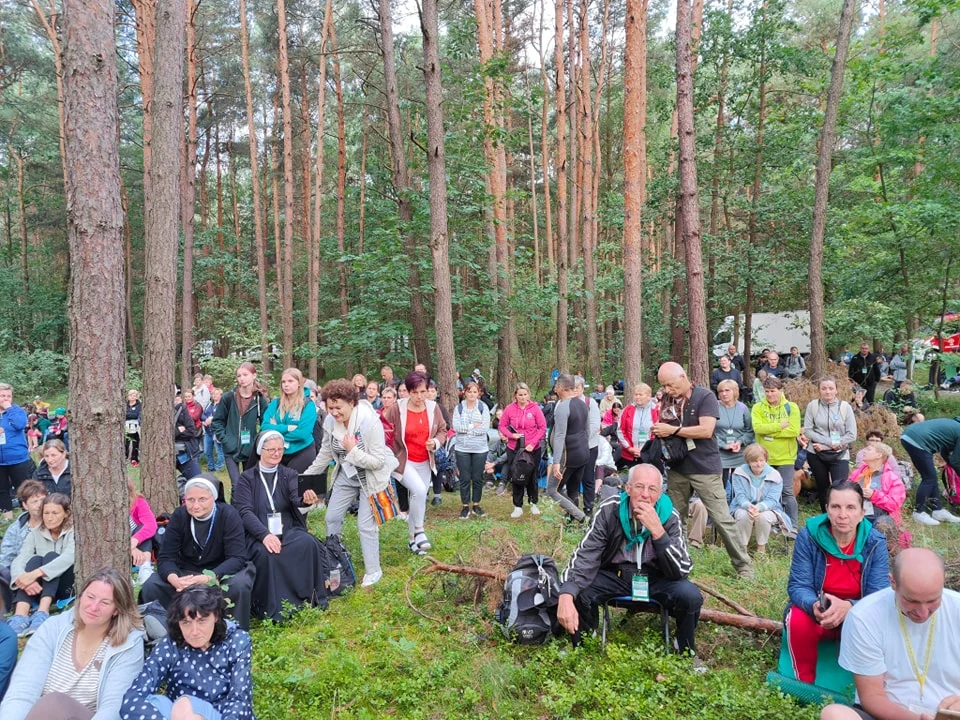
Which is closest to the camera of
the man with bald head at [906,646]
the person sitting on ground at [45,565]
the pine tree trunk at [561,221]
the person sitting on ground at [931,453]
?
the man with bald head at [906,646]

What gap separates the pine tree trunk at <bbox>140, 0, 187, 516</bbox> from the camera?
534cm

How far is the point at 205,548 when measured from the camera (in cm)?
435

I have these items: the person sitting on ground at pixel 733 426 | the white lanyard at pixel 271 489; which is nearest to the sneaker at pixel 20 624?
the white lanyard at pixel 271 489

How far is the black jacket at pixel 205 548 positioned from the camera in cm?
430

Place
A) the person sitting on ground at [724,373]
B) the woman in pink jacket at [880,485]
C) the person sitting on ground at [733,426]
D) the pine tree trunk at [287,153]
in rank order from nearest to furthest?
1. the woman in pink jacket at [880,485]
2. the person sitting on ground at [733,426]
3. the person sitting on ground at [724,373]
4. the pine tree trunk at [287,153]

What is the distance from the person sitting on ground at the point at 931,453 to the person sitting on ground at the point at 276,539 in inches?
276

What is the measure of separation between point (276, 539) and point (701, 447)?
3.69m

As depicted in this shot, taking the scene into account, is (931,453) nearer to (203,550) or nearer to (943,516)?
(943,516)

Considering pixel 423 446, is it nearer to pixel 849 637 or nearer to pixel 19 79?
pixel 849 637

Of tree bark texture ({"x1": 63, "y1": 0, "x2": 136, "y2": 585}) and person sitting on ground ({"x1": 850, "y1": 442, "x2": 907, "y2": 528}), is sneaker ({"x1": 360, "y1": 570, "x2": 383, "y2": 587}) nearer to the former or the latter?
tree bark texture ({"x1": 63, "y1": 0, "x2": 136, "y2": 585})

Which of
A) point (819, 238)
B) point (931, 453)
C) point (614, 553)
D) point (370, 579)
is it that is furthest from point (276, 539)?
point (819, 238)

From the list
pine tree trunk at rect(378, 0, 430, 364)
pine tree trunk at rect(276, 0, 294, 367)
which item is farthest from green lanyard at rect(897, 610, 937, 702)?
pine tree trunk at rect(276, 0, 294, 367)

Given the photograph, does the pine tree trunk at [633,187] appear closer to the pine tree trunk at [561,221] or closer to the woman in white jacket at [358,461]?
the woman in white jacket at [358,461]

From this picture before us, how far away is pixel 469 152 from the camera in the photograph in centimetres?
1330
